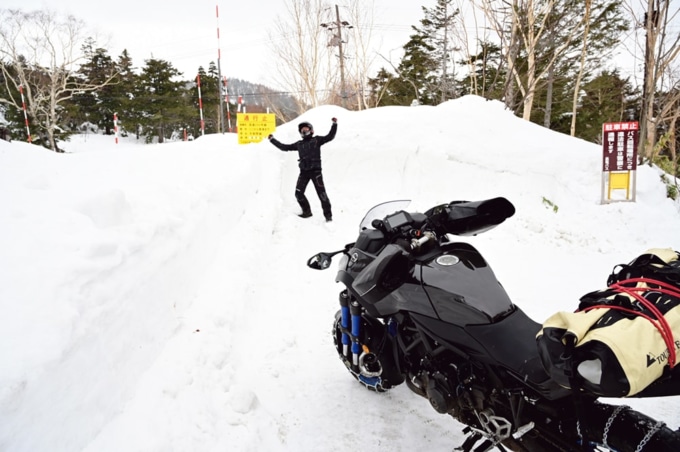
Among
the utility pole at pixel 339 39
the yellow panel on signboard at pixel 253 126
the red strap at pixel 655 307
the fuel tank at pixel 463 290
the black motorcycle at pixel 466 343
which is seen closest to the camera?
the red strap at pixel 655 307

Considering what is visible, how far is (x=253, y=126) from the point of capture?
1038cm

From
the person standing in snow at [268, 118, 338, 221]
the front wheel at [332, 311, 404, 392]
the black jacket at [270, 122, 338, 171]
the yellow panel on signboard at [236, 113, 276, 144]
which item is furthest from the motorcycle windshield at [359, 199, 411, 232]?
the yellow panel on signboard at [236, 113, 276, 144]

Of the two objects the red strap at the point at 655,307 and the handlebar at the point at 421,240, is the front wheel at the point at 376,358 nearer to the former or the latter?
the handlebar at the point at 421,240

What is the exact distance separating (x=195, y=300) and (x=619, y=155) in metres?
7.98

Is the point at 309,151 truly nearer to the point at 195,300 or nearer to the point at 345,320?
the point at 195,300

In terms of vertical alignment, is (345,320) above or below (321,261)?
below

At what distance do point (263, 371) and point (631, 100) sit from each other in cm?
3195

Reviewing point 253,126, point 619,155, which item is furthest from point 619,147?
point 253,126

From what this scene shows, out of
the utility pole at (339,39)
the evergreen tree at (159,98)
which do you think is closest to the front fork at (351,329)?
the utility pole at (339,39)

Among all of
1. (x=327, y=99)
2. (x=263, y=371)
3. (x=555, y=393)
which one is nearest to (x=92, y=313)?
(x=263, y=371)

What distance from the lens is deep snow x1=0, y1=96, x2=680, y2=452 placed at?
2047 millimetres

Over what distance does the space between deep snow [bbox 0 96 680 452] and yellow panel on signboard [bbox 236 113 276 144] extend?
9.78 feet

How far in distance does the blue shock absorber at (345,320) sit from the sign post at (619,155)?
22.8 ft

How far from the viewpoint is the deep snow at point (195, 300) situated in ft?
6.72
